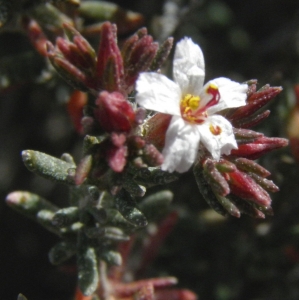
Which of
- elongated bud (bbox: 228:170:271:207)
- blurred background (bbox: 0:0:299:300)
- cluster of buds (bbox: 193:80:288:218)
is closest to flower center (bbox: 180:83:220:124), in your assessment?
cluster of buds (bbox: 193:80:288:218)

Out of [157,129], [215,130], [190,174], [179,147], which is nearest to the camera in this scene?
[179,147]

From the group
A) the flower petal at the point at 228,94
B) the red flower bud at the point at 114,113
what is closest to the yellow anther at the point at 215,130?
the flower petal at the point at 228,94

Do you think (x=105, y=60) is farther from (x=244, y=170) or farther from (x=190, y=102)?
(x=244, y=170)

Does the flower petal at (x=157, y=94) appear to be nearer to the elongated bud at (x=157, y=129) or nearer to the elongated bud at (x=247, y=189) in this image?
the elongated bud at (x=157, y=129)

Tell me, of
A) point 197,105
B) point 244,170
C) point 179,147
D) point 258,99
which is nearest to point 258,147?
point 244,170

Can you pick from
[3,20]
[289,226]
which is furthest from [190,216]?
[3,20]

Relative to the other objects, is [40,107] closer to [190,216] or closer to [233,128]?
[190,216]

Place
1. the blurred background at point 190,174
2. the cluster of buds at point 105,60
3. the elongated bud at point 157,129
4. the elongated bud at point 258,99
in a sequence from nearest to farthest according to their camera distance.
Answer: the cluster of buds at point 105,60 → the elongated bud at point 157,129 → the elongated bud at point 258,99 → the blurred background at point 190,174
